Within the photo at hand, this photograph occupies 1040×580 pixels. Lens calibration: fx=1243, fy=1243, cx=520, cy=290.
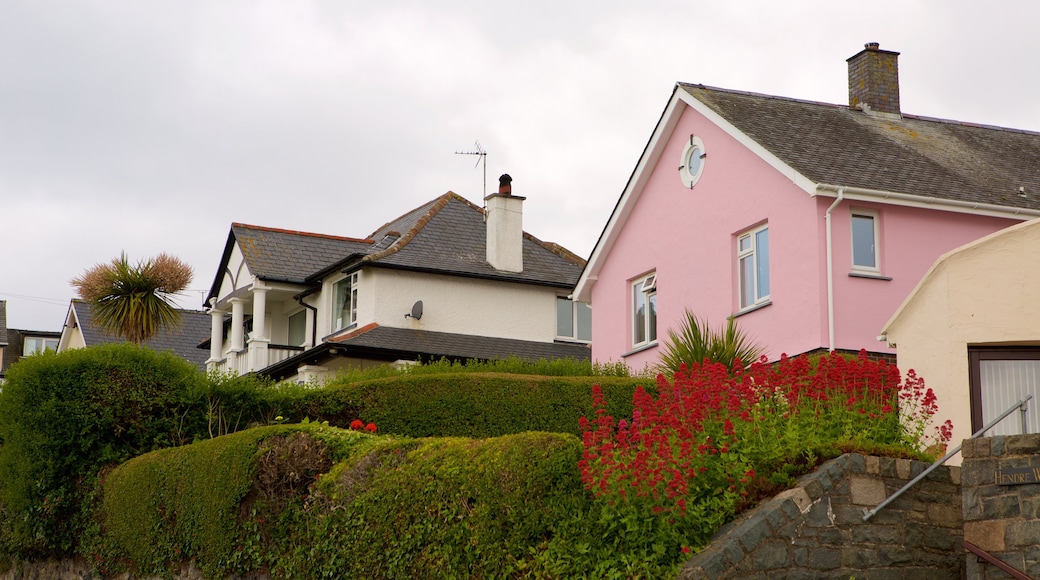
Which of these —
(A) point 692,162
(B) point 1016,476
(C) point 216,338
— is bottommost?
(B) point 1016,476

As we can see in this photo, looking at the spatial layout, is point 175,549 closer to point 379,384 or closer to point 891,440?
point 379,384

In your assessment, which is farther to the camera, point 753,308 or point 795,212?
point 753,308

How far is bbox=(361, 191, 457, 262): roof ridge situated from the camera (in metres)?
31.5

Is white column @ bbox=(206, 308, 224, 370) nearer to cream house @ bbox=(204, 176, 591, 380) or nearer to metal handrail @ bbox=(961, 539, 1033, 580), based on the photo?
cream house @ bbox=(204, 176, 591, 380)

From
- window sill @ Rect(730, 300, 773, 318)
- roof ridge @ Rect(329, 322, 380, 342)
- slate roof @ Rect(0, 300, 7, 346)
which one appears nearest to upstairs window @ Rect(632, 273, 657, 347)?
window sill @ Rect(730, 300, 773, 318)

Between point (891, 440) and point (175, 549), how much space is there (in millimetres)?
8294

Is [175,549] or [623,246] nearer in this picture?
[175,549]

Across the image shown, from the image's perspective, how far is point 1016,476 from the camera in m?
10.0

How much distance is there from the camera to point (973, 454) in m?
10.4

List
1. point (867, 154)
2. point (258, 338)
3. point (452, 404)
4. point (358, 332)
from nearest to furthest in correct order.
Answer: point (452, 404), point (867, 154), point (358, 332), point (258, 338)

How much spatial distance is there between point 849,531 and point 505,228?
78.0ft

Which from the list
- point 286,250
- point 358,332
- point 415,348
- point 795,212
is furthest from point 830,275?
point 286,250

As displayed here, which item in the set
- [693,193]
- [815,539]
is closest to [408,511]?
[815,539]

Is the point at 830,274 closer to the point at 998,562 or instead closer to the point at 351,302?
Answer: the point at 998,562
